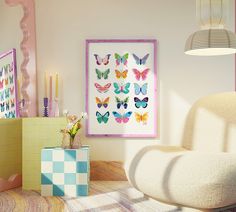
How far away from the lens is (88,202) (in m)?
2.70

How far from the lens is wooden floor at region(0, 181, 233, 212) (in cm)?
252

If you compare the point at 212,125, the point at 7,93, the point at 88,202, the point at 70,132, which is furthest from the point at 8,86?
the point at 212,125

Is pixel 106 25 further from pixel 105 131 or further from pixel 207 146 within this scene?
pixel 207 146

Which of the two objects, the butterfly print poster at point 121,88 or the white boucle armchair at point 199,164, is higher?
the butterfly print poster at point 121,88

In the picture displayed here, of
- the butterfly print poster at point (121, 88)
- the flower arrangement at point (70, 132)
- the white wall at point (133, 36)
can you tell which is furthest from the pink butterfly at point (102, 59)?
the flower arrangement at point (70, 132)

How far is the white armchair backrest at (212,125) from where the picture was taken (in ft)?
8.89

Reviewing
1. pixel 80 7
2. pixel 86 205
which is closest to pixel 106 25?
pixel 80 7

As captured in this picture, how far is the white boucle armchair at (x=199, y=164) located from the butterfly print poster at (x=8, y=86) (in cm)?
122

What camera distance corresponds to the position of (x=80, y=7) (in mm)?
3592

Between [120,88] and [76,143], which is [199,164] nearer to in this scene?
[76,143]

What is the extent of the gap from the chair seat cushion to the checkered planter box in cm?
56

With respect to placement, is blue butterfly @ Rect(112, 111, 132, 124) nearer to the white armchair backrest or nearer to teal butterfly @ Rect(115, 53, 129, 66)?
teal butterfly @ Rect(115, 53, 129, 66)

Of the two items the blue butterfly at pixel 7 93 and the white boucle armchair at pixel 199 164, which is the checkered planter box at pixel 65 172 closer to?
the white boucle armchair at pixel 199 164

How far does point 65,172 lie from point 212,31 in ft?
4.79
